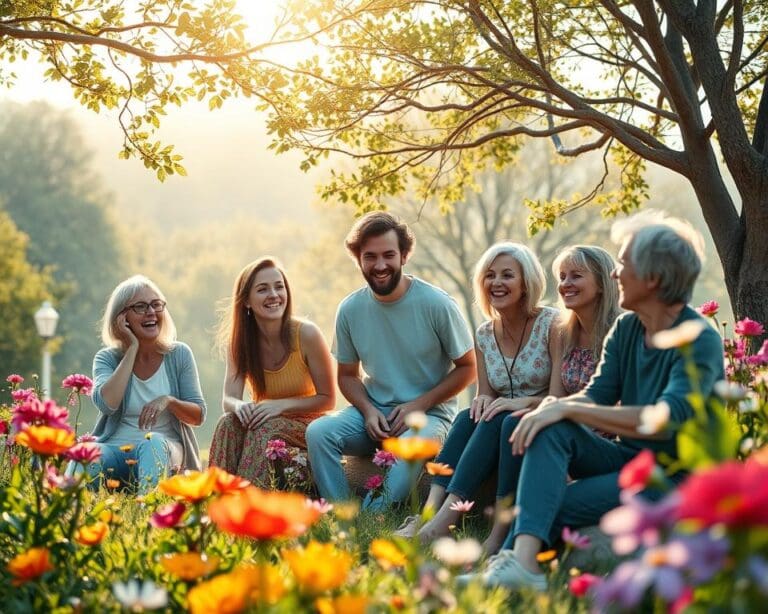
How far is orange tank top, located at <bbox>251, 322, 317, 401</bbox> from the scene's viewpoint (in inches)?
222

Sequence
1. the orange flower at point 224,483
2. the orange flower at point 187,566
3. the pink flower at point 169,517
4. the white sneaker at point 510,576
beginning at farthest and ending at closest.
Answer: the white sneaker at point 510,576, the pink flower at point 169,517, the orange flower at point 224,483, the orange flower at point 187,566

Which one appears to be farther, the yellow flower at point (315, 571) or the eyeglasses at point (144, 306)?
the eyeglasses at point (144, 306)

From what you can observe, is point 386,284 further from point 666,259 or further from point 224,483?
point 224,483

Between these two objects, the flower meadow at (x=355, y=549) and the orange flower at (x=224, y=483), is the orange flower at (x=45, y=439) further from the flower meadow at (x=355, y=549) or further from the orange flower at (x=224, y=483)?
the orange flower at (x=224, y=483)

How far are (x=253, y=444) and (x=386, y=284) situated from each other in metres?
1.14

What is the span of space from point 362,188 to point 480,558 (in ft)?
16.3

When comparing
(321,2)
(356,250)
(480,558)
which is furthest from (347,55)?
(480,558)

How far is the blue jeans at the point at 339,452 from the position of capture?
16.4ft

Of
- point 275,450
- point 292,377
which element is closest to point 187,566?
point 275,450

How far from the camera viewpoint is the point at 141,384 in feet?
19.1

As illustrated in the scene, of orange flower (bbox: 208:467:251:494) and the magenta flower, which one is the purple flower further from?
the magenta flower

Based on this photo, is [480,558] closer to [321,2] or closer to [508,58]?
[321,2]

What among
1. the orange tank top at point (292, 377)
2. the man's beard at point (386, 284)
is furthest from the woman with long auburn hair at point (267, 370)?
the man's beard at point (386, 284)

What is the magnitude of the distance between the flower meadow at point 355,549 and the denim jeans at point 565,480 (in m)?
0.14
